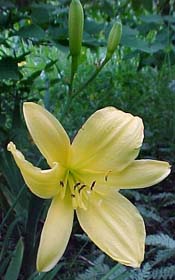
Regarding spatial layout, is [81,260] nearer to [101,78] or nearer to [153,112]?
[153,112]

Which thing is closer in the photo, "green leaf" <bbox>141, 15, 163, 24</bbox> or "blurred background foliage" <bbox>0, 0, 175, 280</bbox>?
"blurred background foliage" <bbox>0, 0, 175, 280</bbox>

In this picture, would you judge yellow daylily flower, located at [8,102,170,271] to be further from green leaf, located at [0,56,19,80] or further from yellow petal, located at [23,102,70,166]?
green leaf, located at [0,56,19,80]

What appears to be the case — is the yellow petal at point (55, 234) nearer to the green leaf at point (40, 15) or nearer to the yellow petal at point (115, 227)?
the yellow petal at point (115, 227)

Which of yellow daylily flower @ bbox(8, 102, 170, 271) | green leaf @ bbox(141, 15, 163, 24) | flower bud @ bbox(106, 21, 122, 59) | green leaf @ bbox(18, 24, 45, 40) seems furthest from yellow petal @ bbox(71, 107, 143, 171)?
green leaf @ bbox(141, 15, 163, 24)

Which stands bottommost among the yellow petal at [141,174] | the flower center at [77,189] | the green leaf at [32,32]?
the flower center at [77,189]

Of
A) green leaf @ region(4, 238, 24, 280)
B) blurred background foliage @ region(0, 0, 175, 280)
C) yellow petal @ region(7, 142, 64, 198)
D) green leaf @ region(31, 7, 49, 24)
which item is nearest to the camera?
yellow petal @ region(7, 142, 64, 198)

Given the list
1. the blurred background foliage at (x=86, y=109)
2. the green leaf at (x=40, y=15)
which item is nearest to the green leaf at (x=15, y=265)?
the blurred background foliage at (x=86, y=109)

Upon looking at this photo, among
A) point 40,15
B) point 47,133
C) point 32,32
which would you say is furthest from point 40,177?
point 40,15
